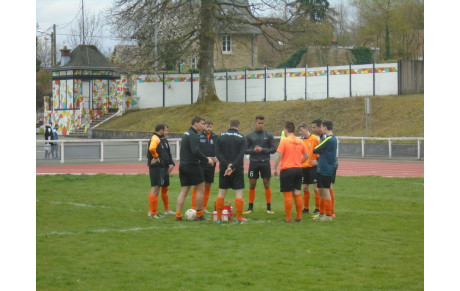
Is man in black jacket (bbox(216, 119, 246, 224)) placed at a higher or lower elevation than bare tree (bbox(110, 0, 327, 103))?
lower

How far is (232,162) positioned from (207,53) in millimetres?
35850

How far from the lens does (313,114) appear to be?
146ft

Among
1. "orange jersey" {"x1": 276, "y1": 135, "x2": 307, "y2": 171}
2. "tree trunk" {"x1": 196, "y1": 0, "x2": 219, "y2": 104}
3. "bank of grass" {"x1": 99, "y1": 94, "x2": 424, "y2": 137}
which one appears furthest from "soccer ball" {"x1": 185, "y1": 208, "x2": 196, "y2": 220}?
"tree trunk" {"x1": 196, "y1": 0, "x2": 219, "y2": 104}

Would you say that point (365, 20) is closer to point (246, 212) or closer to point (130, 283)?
point (246, 212)

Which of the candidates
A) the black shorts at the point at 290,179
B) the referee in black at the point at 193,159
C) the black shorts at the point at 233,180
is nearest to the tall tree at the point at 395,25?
the black shorts at the point at 290,179

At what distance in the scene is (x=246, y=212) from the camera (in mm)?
15055

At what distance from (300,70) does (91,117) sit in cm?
2011

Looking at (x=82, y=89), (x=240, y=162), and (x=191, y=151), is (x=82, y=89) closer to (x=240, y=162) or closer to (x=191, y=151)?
(x=191, y=151)

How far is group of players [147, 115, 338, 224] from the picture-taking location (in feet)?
43.9

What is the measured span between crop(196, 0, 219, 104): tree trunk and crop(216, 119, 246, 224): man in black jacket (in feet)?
109

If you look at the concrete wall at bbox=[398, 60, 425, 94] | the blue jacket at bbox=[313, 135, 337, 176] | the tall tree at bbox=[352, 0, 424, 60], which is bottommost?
the blue jacket at bbox=[313, 135, 337, 176]

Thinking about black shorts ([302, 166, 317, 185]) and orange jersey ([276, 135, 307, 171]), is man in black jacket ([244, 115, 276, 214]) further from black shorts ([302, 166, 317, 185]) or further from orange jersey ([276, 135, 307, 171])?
orange jersey ([276, 135, 307, 171])
